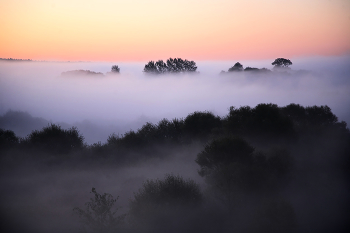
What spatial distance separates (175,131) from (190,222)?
84.4 ft

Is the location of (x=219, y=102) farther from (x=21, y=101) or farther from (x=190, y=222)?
(x=190, y=222)

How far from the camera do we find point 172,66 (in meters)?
103

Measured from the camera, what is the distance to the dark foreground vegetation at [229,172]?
17125mm

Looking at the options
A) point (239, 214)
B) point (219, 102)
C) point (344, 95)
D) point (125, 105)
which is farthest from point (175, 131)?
point (125, 105)

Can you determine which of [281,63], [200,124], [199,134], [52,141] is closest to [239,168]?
[199,134]

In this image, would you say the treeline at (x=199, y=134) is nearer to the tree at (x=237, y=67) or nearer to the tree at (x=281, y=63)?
the tree at (x=281, y=63)

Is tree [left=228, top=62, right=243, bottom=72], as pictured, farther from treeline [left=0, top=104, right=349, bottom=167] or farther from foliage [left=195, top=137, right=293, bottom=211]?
foliage [left=195, top=137, right=293, bottom=211]

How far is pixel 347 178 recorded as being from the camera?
25203mm

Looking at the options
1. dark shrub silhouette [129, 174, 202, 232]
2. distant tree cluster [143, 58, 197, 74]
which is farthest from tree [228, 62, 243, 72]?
dark shrub silhouette [129, 174, 202, 232]

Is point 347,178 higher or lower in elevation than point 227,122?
lower

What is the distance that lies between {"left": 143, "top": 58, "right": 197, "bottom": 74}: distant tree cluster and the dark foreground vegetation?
64029 millimetres

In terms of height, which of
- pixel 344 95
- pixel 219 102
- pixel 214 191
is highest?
pixel 219 102

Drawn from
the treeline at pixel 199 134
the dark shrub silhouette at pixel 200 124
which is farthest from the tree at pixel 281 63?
the dark shrub silhouette at pixel 200 124

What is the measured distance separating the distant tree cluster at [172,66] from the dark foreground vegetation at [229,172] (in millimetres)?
64029
